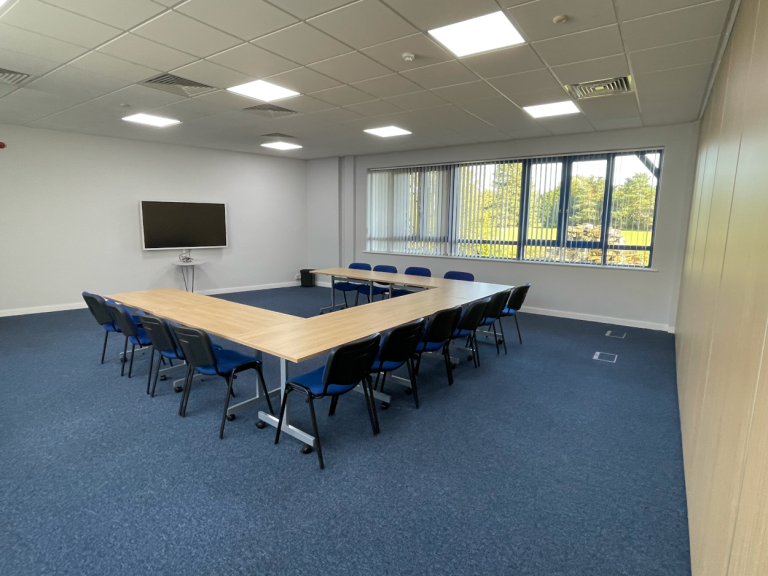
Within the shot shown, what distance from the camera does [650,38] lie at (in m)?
3.11

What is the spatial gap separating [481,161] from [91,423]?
6.81m

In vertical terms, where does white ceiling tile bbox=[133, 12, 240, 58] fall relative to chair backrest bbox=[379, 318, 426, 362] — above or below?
above

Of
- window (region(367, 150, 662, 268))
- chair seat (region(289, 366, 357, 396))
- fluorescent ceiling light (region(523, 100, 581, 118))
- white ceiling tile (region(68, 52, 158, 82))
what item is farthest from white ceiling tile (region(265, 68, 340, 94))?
window (region(367, 150, 662, 268))

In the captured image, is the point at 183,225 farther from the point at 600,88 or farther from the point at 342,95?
the point at 600,88

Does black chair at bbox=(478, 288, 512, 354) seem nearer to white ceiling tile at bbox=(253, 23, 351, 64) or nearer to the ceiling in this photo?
the ceiling

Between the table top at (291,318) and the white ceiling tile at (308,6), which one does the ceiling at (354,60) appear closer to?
Result: the white ceiling tile at (308,6)

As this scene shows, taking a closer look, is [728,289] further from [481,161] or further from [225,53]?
[481,161]

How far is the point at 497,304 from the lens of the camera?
4.75 metres

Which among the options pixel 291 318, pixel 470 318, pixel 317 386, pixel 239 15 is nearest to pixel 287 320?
pixel 291 318

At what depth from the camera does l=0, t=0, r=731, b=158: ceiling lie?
280cm

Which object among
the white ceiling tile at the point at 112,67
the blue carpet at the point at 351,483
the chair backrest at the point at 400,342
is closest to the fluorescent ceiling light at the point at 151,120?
the white ceiling tile at the point at 112,67

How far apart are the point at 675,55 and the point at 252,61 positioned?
3640 mm

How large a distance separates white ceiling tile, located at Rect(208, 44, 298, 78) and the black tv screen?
186 inches

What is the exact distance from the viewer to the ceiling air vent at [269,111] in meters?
5.20
